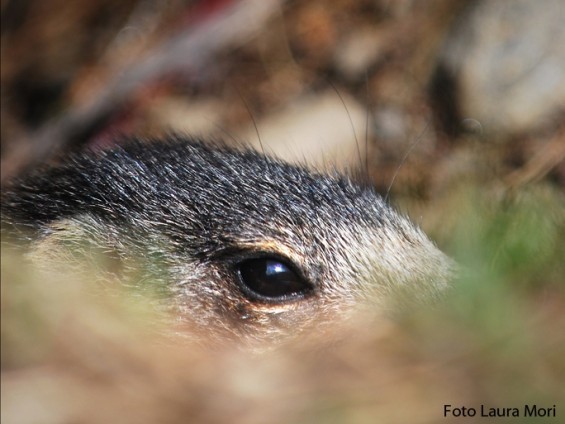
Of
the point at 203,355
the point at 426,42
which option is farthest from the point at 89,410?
the point at 426,42

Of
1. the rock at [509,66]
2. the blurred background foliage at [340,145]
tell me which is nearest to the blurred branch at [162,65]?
the blurred background foliage at [340,145]

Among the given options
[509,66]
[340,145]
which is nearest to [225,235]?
[340,145]

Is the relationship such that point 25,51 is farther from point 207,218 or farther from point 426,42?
point 207,218

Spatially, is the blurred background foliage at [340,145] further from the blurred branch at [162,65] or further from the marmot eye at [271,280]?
the marmot eye at [271,280]

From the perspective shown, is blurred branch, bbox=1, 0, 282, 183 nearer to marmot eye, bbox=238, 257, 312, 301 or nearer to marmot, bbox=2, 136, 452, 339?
marmot, bbox=2, 136, 452, 339

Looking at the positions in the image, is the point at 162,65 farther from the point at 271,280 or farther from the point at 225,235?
the point at 271,280

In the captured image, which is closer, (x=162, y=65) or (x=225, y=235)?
(x=225, y=235)

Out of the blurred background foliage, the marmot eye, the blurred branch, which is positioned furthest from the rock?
the marmot eye
